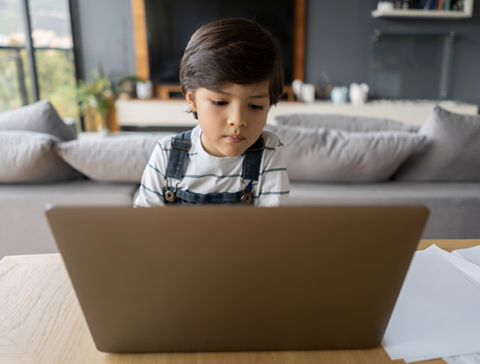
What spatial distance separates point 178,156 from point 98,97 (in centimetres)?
394

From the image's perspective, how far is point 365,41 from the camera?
4930 mm

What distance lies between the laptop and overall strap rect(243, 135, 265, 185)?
503 mm

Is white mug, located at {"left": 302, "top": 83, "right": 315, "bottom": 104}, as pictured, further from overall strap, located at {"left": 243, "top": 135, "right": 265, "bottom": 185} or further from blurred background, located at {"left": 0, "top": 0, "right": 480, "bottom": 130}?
overall strap, located at {"left": 243, "top": 135, "right": 265, "bottom": 185}

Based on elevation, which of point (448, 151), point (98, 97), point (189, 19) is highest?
point (189, 19)

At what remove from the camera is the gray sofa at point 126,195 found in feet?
4.98

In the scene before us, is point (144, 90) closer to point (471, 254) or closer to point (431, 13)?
point (431, 13)

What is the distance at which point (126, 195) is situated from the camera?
1555 millimetres

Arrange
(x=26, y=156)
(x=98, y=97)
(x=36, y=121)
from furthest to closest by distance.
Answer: (x=98, y=97) → (x=36, y=121) → (x=26, y=156)

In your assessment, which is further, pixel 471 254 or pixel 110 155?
pixel 110 155

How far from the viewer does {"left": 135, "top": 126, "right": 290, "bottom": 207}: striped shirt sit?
93 centimetres

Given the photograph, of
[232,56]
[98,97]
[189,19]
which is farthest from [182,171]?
[189,19]

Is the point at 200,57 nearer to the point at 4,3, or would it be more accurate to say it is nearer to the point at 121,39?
the point at 4,3

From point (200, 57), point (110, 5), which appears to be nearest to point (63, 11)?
point (110, 5)

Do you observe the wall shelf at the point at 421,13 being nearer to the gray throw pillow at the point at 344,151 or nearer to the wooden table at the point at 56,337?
the gray throw pillow at the point at 344,151
